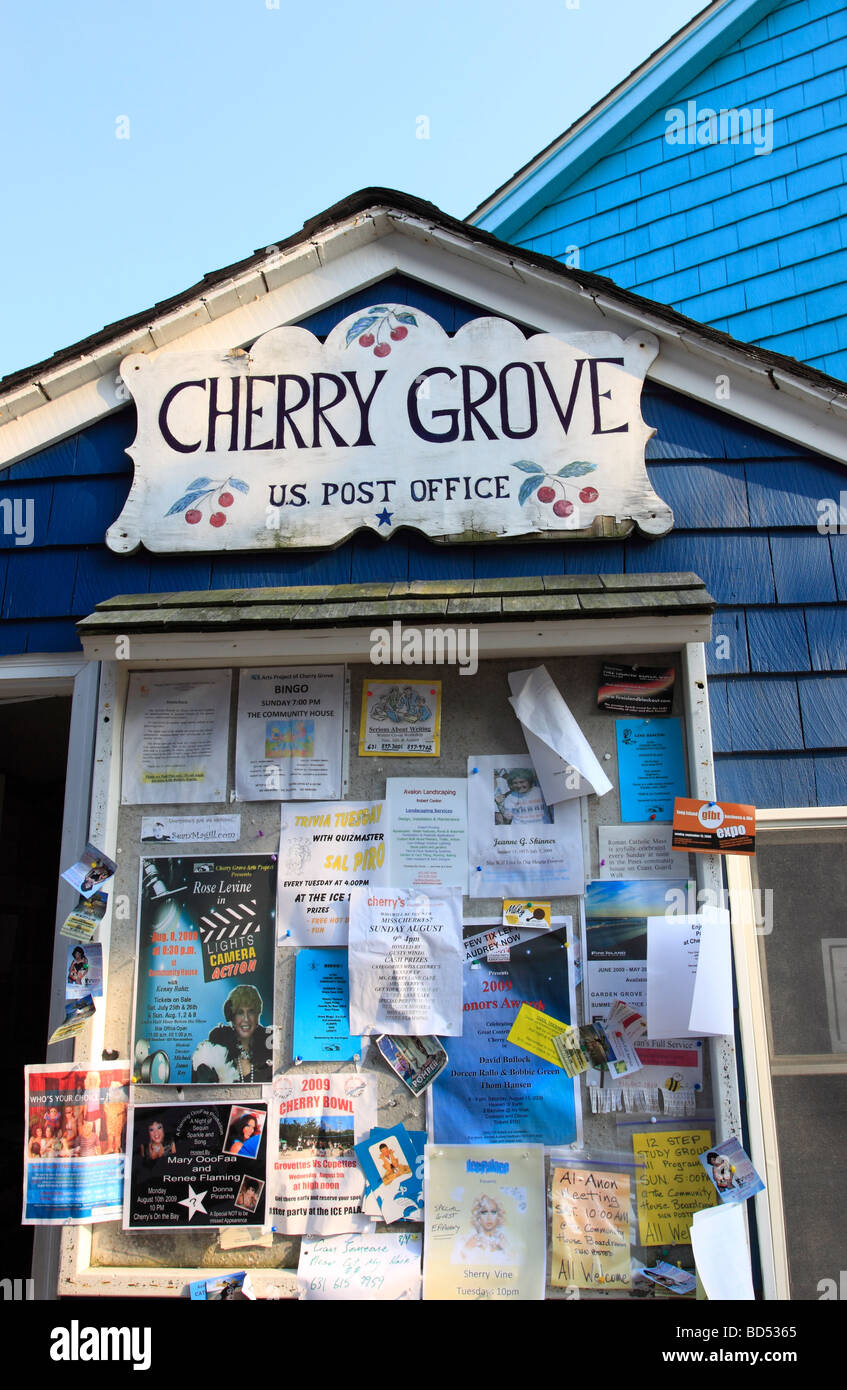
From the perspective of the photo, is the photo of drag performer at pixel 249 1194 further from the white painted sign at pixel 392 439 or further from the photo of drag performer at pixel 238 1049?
the white painted sign at pixel 392 439

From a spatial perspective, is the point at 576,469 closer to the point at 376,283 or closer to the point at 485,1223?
the point at 376,283

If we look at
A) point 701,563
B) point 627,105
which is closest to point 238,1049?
point 701,563

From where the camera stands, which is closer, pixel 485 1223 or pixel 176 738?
pixel 485 1223

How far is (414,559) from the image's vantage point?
3.39 m

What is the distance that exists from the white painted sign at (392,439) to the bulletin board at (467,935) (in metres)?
0.54

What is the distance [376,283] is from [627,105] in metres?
3.76


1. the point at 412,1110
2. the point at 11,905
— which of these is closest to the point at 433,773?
the point at 412,1110

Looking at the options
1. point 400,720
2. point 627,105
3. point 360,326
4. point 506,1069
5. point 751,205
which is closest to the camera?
point 506,1069

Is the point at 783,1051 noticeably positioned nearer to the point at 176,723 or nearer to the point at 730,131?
the point at 176,723

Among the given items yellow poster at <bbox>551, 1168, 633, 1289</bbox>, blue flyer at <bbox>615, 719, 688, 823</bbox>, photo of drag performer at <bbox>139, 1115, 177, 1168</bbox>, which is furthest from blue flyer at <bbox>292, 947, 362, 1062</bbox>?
blue flyer at <bbox>615, 719, 688, 823</bbox>

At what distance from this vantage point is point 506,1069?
2.96m

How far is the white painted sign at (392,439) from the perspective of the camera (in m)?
3.36

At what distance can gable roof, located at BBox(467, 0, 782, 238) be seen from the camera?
6.07m

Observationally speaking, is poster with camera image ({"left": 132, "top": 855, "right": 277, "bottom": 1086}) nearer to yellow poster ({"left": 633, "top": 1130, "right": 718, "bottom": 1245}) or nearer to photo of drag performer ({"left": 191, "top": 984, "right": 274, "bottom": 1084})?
photo of drag performer ({"left": 191, "top": 984, "right": 274, "bottom": 1084})
